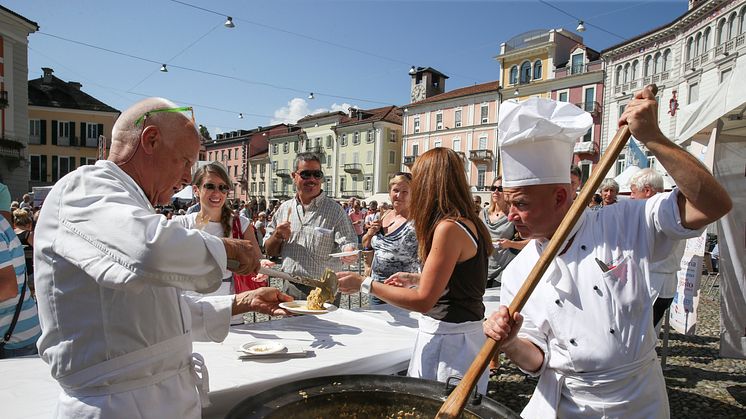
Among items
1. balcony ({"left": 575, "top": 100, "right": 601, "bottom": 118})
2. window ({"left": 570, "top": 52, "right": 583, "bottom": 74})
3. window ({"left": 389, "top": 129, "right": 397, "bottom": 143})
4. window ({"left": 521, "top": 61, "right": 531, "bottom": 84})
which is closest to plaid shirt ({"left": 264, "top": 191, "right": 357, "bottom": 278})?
balcony ({"left": 575, "top": 100, "right": 601, "bottom": 118})

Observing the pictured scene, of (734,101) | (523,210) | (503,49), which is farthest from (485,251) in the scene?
(503,49)

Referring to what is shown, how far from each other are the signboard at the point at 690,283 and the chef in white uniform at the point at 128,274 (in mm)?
5436

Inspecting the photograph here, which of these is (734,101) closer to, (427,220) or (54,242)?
(427,220)

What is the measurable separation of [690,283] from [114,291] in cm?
591

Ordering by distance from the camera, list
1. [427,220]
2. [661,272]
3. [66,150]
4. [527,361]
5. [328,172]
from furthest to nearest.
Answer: [328,172] < [66,150] < [661,272] < [427,220] < [527,361]

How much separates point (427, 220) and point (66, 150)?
43852 millimetres

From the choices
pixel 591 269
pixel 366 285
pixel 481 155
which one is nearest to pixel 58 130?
pixel 481 155

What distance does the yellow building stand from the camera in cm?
3622

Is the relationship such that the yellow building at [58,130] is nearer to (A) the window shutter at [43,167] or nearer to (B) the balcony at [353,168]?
(A) the window shutter at [43,167]

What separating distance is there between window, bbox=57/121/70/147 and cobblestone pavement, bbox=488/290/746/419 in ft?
140

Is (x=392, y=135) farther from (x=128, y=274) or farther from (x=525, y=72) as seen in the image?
(x=128, y=274)

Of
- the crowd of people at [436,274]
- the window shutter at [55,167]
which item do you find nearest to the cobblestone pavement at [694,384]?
the crowd of people at [436,274]

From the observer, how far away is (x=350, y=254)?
3.43 m

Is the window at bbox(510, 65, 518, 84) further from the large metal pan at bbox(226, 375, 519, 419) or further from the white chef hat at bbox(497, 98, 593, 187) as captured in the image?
the large metal pan at bbox(226, 375, 519, 419)
